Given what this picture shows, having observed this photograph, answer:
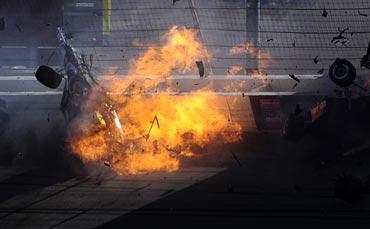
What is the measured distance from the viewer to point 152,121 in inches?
364

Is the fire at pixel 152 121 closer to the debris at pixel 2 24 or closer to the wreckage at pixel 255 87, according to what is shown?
the wreckage at pixel 255 87

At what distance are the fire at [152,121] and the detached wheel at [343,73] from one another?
6.59 ft

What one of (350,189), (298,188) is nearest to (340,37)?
(298,188)

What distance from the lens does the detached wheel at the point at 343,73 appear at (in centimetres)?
916

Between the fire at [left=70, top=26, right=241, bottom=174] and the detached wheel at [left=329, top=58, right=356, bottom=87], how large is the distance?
2009 millimetres

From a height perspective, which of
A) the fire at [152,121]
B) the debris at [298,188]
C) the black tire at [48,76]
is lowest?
the debris at [298,188]

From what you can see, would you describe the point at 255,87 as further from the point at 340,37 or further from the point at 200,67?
the point at 340,37

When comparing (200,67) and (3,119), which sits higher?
(200,67)

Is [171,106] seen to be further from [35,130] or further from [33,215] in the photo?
[33,215]

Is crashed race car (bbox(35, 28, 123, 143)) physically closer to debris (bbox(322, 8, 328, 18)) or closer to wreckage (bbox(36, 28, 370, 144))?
wreckage (bbox(36, 28, 370, 144))

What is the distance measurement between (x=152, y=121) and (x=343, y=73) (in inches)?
139

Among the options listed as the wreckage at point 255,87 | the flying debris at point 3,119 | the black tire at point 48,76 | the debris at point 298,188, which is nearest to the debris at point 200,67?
the wreckage at point 255,87

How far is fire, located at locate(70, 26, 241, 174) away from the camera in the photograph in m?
8.27

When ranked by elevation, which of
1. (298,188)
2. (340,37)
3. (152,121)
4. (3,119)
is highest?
(340,37)
